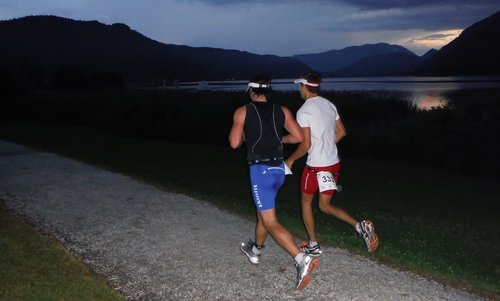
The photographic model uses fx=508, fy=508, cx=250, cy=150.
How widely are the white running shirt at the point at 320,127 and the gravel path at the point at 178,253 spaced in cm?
127

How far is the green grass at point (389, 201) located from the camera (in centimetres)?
687

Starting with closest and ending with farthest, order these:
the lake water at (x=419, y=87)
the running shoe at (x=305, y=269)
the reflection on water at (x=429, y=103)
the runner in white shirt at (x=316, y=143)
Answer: the running shoe at (x=305, y=269), the runner in white shirt at (x=316, y=143), the reflection on water at (x=429, y=103), the lake water at (x=419, y=87)

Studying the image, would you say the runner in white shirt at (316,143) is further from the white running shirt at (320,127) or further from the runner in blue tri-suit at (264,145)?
the runner in blue tri-suit at (264,145)

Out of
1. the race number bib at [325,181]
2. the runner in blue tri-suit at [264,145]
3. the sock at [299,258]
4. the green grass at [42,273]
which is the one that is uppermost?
the runner in blue tri-suit at [264,145]

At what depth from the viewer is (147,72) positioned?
171 meters

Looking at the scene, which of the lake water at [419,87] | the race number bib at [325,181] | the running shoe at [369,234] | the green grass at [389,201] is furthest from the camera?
the lake water at [419,87]

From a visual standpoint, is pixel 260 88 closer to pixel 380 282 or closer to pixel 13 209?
pixel 380 282

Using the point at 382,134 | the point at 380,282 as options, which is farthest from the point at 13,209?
the point at 382,134

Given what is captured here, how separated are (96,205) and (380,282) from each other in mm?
5758

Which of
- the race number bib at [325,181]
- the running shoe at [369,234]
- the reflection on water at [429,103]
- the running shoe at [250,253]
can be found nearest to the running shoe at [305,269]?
the running shoe at [250,253]

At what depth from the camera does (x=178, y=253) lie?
6.41 m

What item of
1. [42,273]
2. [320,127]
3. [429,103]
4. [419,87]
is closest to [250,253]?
[320,127]

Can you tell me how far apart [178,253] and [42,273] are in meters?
1.59

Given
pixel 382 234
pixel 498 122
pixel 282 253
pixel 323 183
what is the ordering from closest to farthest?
1. pixel 323 183
2. pixel 282 253
3. pixel 382 234
4. pixel 498 122
